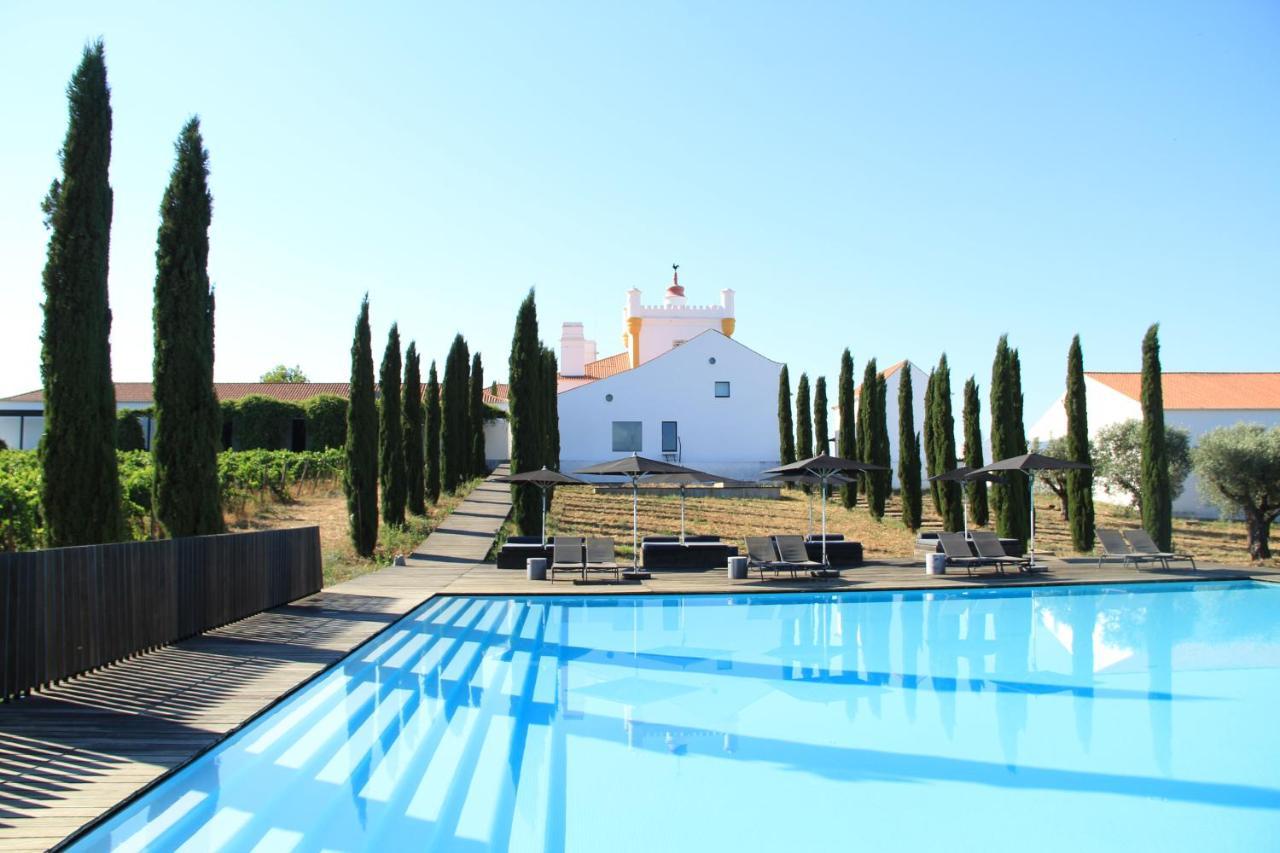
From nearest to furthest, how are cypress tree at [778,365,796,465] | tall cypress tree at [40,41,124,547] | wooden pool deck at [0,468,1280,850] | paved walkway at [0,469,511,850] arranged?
1. paved walkway at [0,469,511,850]
2. wooden pool deck at [0,468,1280,850]
3. tall cypress tree at [40,41,124,547]
4. cypress tree at [778,365,796,465]

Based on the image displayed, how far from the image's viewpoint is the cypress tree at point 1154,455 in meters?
23.2

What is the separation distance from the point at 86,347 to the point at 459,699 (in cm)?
703

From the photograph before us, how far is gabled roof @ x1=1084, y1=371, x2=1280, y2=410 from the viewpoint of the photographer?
37.2 m

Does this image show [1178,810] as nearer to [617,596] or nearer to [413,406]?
[617,596]

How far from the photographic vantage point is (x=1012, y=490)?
23.7 meters

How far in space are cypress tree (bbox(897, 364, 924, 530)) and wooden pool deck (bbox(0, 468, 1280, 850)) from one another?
8.79 m

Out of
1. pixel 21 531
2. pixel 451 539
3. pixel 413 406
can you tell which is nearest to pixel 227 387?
pixel 413 406

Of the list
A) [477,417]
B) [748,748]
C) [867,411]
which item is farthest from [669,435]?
Result: [748,748]

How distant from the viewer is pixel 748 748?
7562 mm

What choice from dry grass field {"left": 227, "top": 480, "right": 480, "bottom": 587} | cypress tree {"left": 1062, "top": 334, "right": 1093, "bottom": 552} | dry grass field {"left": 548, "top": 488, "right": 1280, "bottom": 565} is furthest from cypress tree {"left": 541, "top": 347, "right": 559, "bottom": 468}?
cypress tree {"left": 1062, "top": 334, "right": 1093, "bottom": 552}

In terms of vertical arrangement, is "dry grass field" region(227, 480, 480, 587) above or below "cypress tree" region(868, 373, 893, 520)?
below

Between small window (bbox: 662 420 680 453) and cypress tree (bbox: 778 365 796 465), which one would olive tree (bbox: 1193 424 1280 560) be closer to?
cypress tree (bbox: 778 365 796 465)

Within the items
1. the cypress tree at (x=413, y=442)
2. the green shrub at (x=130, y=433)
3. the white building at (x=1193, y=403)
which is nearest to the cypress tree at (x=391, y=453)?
the cypress tree at (x=413, y=442)

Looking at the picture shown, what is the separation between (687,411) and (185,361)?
1056 inches
